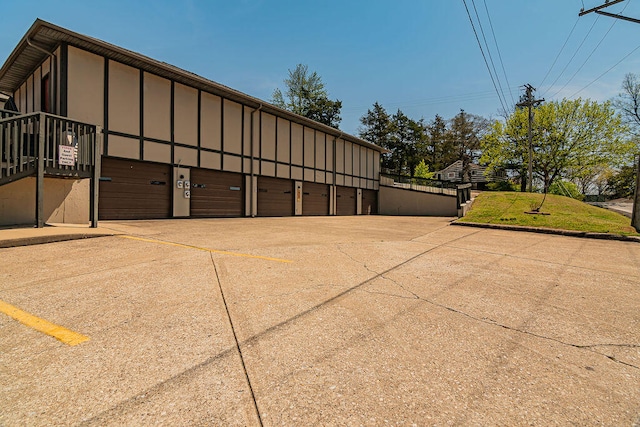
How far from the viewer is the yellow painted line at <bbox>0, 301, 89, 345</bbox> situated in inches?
87.2

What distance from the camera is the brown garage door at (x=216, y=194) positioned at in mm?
13938

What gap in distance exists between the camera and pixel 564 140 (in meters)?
31.0

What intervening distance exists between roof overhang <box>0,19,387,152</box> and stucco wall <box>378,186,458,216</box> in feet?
53.9

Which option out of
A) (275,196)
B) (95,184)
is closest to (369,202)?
(275,196)

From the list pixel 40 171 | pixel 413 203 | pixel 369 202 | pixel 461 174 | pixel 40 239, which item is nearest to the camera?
pixel 40 239

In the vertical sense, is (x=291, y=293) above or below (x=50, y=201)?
below

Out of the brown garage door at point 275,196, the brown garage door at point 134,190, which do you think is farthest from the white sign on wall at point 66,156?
the brown garage door at point 275,196

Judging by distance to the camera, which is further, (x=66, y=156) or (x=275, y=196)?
(x=275, y=196)

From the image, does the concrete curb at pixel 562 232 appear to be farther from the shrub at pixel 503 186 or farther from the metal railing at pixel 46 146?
the shrub at pixel 503 186

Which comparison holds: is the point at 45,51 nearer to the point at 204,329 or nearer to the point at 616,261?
the point at 204,329

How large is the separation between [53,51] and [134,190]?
5315 millimetres

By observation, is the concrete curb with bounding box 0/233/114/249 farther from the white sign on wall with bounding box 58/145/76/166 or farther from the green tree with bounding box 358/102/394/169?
the green tree with bounding box 358/102/394/169

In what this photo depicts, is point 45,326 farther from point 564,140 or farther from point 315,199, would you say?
point 564,140

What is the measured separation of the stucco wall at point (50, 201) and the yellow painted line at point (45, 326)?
6076mm
